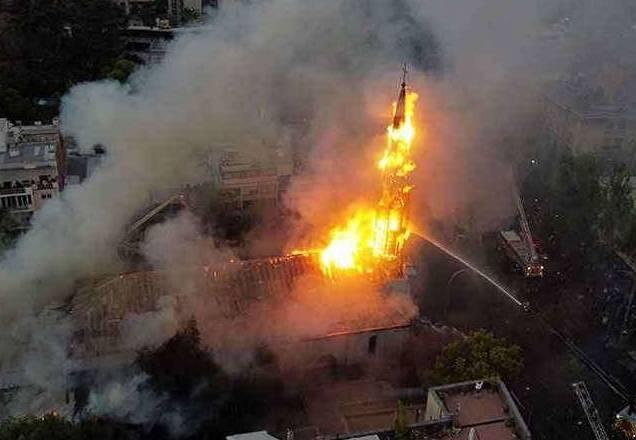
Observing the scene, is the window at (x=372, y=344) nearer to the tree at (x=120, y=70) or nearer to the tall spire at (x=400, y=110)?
the tall spire at (x=400, y=110)

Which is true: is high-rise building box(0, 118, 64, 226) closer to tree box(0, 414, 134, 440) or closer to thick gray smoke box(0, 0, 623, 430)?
thick gray smoke box(0, 0, 623, 430)

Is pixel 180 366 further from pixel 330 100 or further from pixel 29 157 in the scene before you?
pixel 330 100

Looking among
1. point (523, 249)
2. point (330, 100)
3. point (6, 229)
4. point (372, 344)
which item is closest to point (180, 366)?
point (372, 344)

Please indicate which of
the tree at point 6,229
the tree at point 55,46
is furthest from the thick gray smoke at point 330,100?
the tree at point 55,46

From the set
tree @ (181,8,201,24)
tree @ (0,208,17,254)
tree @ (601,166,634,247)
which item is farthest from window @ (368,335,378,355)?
tree @ (181,8,201,24)

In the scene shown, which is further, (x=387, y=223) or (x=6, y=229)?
(x=6, y=229)
